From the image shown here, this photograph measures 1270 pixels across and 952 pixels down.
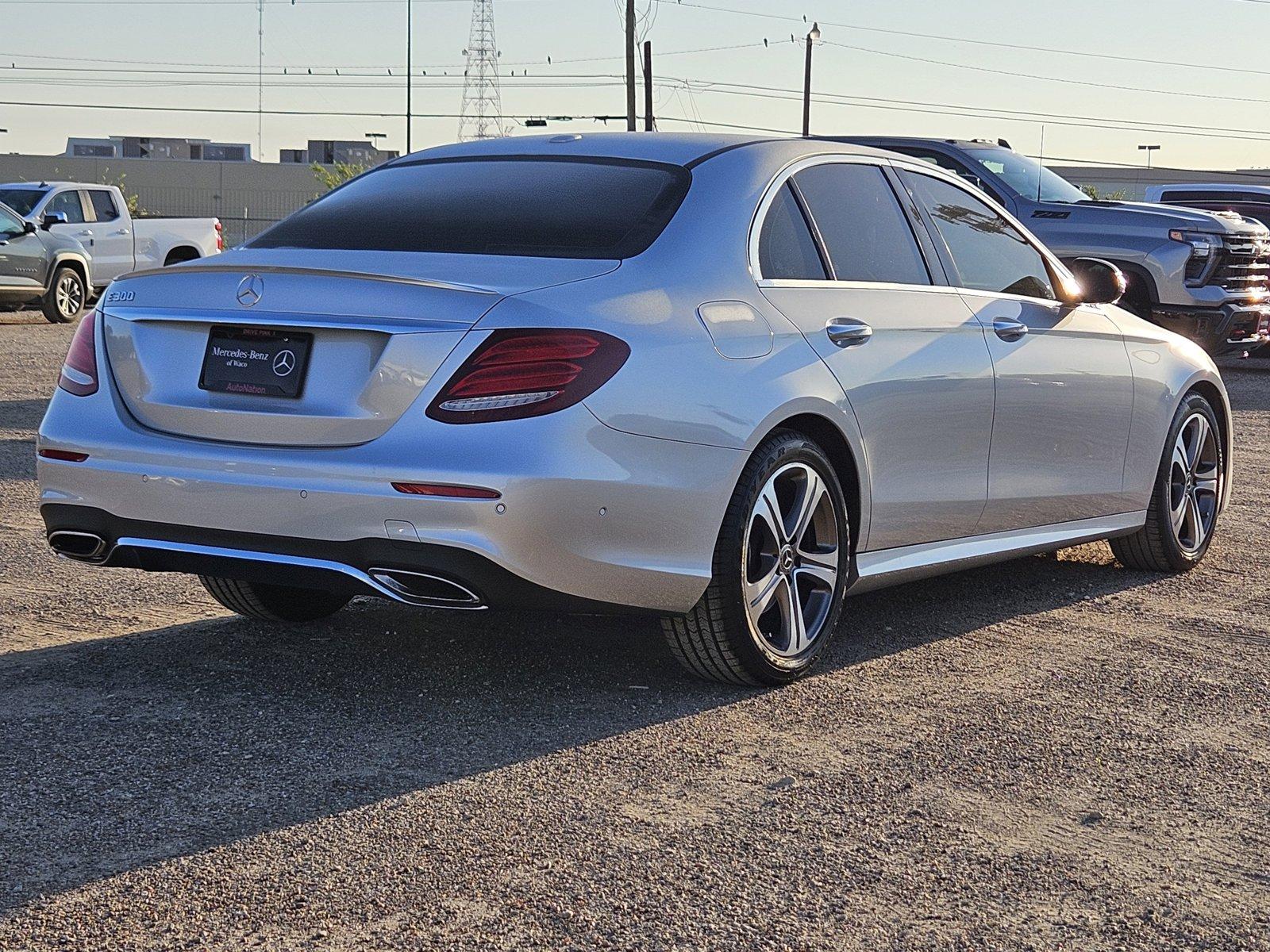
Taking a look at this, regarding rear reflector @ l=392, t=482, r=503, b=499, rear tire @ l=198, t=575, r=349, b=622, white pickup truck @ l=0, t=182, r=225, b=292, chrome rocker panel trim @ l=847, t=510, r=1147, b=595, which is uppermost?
rear reflector @ l=392, t=482, r=503, b=499

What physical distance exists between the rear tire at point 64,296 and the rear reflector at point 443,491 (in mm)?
20017

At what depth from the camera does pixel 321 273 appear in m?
4.51

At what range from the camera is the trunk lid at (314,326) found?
4.33 meters

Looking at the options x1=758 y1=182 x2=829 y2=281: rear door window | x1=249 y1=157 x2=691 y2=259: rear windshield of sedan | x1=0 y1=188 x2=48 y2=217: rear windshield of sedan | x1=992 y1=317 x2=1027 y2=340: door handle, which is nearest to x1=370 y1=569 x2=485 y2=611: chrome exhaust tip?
x1=249 y1=157 x2=691 y2=259: rear windshield of sedan

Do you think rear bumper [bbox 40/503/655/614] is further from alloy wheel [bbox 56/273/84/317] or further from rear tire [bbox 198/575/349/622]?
alloy wheel [bbox 56/273/84/317]

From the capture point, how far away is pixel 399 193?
5312mm

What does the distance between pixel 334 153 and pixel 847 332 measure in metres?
102

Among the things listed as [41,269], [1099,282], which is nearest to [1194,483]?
[1099,282]

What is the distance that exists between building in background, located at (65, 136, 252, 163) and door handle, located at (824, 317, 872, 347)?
99631 mm

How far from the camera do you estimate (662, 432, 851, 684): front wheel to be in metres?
4.80

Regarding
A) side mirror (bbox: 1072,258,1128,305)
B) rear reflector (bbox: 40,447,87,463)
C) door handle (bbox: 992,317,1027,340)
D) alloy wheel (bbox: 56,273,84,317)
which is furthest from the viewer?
alloy wheel (bbox: 56,273,84,317)

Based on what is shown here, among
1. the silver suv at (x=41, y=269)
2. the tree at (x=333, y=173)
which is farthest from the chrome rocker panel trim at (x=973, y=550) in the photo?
the tree at (x=333, y=173)

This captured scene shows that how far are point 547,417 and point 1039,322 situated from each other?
104 inches

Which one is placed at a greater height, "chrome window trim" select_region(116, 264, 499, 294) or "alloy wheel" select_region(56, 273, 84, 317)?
"chrome window trim" select_region(116, 264, 499, 294)
